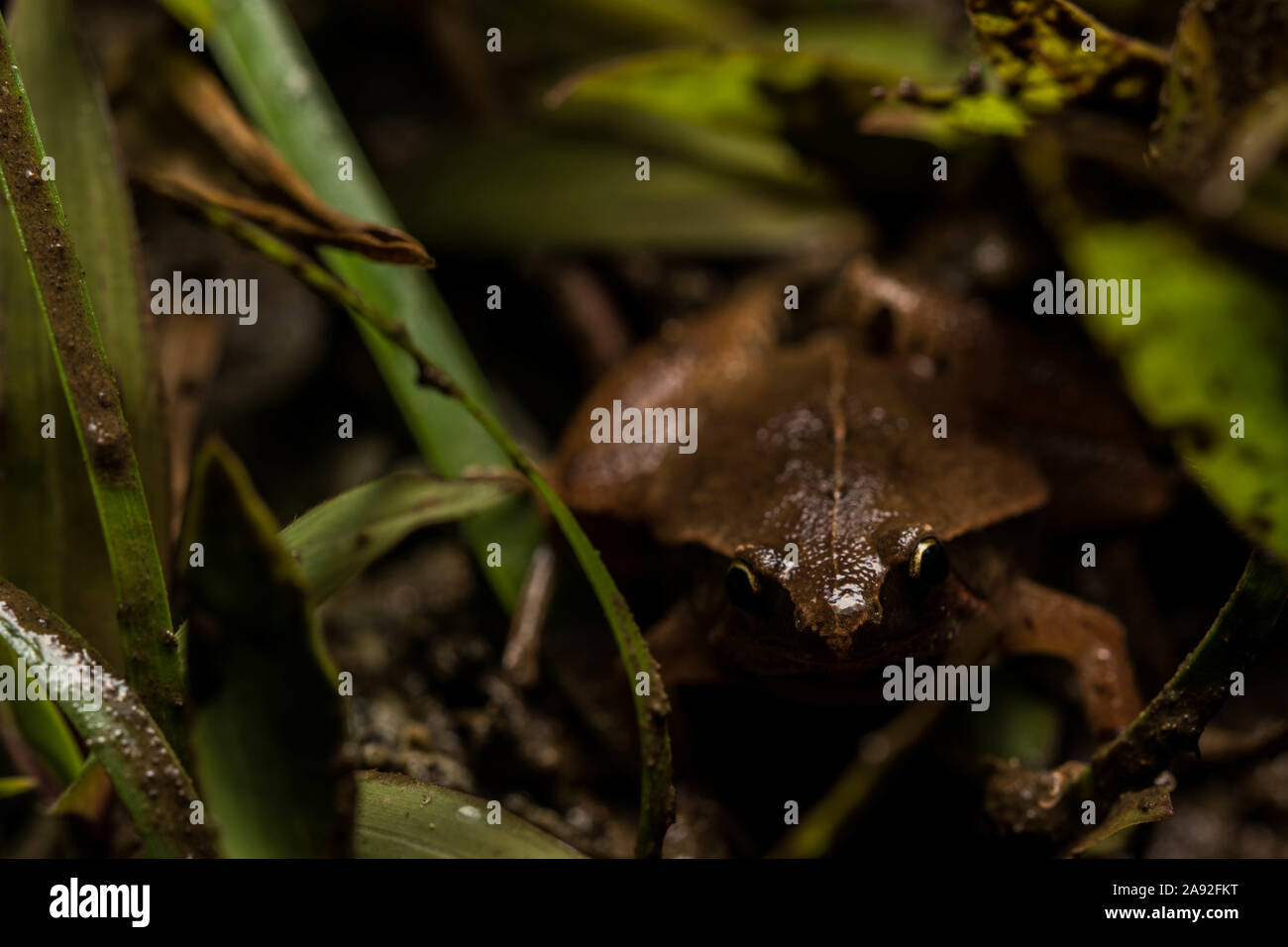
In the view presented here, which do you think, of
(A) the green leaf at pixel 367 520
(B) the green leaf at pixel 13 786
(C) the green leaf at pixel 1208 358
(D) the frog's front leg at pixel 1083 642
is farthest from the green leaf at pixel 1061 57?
(B) the green leaf at pixel 13 786

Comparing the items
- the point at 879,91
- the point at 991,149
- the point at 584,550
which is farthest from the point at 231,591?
the point at 991,149

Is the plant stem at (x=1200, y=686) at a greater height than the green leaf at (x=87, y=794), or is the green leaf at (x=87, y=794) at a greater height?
the plant stem at (x=1200, y=686)

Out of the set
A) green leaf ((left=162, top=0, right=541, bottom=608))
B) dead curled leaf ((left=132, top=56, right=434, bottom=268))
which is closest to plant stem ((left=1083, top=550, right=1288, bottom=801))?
green leaf ((left=162, top=0, right=541, bottom=608))

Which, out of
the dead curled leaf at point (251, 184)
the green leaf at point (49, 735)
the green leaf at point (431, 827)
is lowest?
the green leaf at point (431, 827)

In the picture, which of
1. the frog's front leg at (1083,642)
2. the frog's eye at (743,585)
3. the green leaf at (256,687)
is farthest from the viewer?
the frog's front leg at (1083,642)

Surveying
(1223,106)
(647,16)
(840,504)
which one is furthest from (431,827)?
(647,16)

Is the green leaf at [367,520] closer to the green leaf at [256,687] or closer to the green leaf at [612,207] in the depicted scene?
the green leaf at [256,687]
